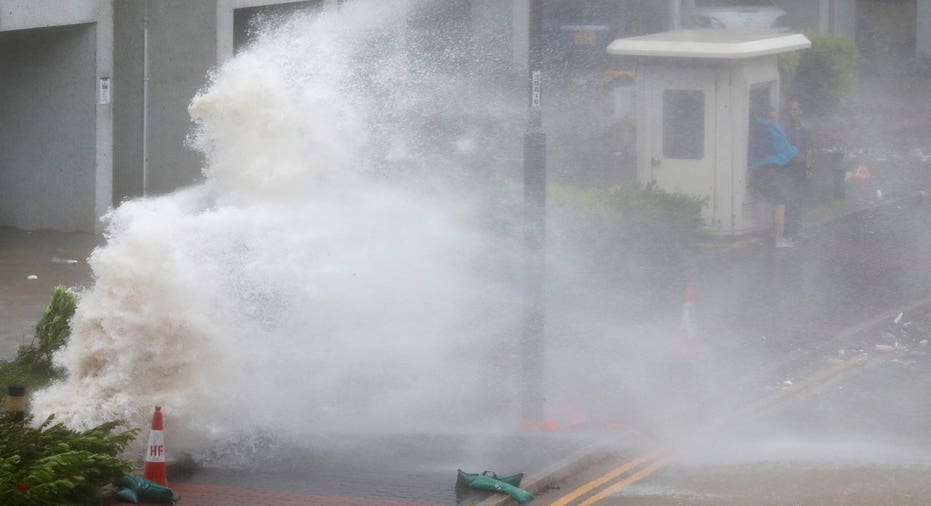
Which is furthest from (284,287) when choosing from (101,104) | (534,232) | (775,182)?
(775,182)

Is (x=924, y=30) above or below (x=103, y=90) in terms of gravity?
above

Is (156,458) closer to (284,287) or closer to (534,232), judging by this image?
(284,287)

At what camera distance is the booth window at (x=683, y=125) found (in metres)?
18.3

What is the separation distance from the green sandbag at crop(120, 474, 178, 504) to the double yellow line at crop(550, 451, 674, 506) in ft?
7.69

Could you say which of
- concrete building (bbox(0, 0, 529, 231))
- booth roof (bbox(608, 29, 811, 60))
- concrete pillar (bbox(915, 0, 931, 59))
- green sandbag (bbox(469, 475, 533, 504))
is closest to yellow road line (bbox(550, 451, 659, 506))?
green sandbag (bbox(469, 475, 533, 504))

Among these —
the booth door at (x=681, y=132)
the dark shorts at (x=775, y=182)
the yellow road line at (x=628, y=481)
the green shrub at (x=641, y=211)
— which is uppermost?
the booth door at (x=681, y=132)

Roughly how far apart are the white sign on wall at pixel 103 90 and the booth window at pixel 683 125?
7032 mm

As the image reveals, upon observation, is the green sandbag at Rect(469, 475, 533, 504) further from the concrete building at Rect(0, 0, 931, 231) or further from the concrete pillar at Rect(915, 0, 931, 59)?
the concrete pillar at Rect(915, 0, 931, 59)

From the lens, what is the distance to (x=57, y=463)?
8.05 m

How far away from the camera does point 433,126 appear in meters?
16.8

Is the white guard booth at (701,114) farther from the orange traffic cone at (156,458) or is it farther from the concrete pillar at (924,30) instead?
the concrete pillar at (924,30)

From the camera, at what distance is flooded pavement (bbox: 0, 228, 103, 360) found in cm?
1377

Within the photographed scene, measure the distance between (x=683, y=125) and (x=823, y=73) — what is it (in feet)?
19.7

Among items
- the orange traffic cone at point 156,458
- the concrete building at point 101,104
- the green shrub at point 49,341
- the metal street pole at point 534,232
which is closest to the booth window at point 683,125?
the concrete building at point 101,104
